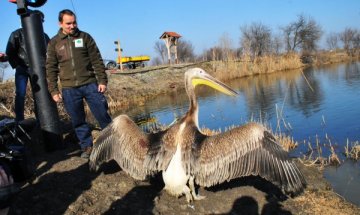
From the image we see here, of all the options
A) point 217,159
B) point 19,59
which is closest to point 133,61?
point 19,59

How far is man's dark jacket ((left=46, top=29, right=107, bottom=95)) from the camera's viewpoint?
6.11m

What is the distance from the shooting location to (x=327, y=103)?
1453 centimetres

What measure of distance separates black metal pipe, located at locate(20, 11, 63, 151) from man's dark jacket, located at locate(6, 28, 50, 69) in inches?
18.4

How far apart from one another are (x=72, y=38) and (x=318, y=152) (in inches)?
226

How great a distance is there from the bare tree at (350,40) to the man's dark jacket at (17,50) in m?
45.2

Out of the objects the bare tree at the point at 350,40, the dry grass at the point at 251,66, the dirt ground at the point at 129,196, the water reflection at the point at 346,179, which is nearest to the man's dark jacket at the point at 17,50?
the dirt ground at the point at 129,196

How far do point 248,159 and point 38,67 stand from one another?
12.7 ft

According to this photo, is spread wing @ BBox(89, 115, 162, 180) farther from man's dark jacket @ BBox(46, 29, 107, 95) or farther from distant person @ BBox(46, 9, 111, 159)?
man's dark jacket @ BBox(46, 29, 107, 95)

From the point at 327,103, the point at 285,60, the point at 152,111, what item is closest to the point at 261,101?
the point at 327,103

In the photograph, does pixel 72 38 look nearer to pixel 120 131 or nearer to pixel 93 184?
pixel 120 131

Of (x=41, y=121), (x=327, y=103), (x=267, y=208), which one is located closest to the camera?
(x=267, y=208)

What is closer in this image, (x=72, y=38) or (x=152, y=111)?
(x=72, y=38)

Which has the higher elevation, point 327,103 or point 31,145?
point 31,145

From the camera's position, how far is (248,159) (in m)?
5.10
